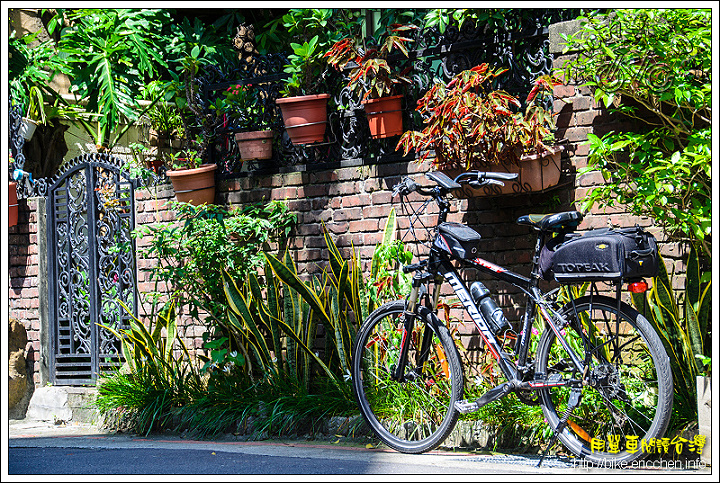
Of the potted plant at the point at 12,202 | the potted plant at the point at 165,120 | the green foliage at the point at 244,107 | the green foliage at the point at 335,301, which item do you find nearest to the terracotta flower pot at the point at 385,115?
the green foliage at the point at 335,301

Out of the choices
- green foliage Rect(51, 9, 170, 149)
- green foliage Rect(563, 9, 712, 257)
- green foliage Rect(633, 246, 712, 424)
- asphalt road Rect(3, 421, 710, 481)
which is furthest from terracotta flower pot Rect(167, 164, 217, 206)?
green foliage Rect(633, 246, 712, 424)

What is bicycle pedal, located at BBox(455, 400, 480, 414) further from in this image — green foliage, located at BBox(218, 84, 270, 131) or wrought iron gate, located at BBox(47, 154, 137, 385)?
wrought iron gate, located at BBox(47, 154, 137, 385)

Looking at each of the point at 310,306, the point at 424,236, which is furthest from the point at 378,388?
the point at 424,236

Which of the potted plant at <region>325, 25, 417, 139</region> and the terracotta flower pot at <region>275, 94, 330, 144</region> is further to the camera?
the terracotta flower pot at <region>275, 94, 330, 144</region>

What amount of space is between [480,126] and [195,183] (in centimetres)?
264

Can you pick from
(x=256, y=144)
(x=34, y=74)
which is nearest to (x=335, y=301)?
(x=256, y=144)

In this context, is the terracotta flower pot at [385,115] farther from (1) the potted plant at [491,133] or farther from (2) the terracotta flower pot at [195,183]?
(2) the terracotta flower pot at [195,183]

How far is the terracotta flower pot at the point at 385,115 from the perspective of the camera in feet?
16.7

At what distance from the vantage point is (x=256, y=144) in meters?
5.71

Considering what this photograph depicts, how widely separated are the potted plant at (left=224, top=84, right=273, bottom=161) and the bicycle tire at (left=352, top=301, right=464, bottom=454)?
1872 millimetres

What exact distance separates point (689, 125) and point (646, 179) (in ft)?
2.05

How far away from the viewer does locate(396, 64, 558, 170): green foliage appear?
4.14m

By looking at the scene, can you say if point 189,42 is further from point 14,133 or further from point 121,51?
point 14,133

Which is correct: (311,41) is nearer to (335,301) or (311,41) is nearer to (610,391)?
(335,301)
